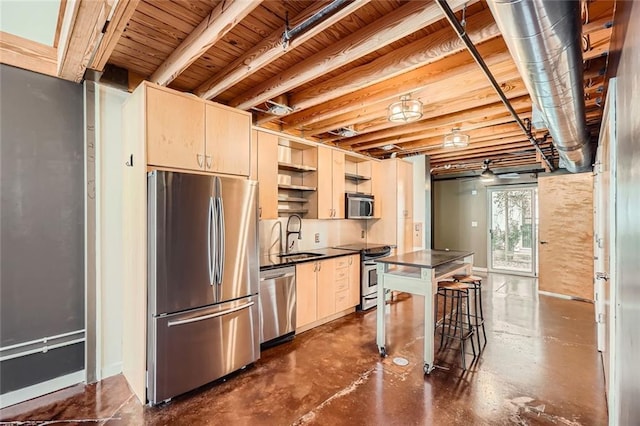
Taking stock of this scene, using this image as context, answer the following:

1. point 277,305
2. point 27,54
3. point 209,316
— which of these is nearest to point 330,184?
point 277,305

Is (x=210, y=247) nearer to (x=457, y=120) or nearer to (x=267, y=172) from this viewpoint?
(x=267, y=172)

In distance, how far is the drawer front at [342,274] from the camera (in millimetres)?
4234

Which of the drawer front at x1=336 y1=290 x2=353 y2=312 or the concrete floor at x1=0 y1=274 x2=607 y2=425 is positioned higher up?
the drawer front at x1=336 y1=290 x2=353 y2=312

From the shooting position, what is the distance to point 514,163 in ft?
22.8

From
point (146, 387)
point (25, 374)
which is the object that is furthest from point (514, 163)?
point (25, 374)

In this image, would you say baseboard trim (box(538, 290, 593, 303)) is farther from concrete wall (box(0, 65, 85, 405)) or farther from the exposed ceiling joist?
concrete wall (box(0, 65, 85, 405))

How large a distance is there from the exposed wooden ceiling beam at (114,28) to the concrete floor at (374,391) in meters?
2.67

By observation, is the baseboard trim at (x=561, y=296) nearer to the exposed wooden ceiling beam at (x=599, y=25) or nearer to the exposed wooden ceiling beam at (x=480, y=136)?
the exposed wooden ceiling beam at (x=480, y=136)

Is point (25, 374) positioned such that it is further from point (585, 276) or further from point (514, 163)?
point (514, 163)

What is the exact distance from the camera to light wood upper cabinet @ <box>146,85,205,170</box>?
2441mm

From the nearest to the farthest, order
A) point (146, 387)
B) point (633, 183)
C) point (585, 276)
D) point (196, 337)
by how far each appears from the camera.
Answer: point (633, 183) < point (146, 387) < point (196, 337) < point (585, 276)

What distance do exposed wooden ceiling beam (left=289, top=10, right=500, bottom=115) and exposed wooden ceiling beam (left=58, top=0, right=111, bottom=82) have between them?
1804mm

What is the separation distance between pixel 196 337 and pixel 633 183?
2.84 meters

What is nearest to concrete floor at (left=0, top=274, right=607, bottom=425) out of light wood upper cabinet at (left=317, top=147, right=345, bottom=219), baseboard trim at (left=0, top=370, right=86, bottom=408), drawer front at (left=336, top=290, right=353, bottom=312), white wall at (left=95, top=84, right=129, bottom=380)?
baseboard trim at (left=0, top=370, right=86, bottom=408)
